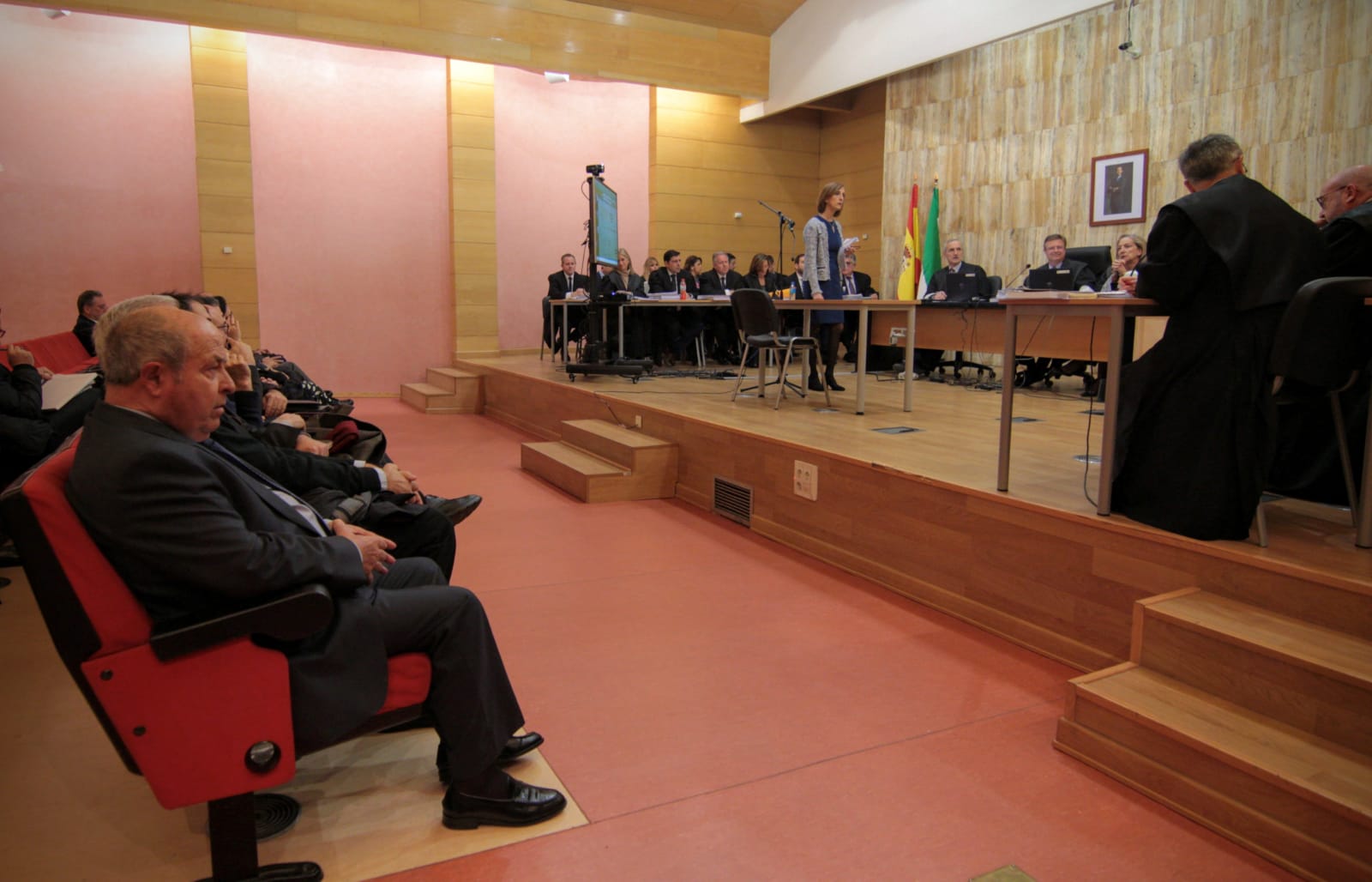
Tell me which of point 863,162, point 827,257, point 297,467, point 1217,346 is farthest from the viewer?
point 863,162

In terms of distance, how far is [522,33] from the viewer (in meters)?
8.94

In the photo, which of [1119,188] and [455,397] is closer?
[1119,188]

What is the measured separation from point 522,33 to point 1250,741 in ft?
29.6

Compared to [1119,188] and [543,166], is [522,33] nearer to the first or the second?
[543,166]

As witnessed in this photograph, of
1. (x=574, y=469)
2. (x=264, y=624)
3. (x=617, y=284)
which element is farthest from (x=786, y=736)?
(x=617, y=284)

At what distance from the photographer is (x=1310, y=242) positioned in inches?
90.6

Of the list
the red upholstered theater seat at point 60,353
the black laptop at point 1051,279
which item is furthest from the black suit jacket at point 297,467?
the black laptop at point 1051,279

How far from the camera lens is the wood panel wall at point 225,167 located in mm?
8438

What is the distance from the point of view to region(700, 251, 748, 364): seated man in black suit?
9.48 m

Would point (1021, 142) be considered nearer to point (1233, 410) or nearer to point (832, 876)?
point (1233, 410)

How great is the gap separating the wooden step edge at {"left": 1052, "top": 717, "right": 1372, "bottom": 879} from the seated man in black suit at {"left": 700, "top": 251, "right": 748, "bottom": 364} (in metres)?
7.63

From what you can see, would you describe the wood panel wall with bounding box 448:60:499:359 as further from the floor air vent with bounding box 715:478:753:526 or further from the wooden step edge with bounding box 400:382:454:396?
the floor air vent with bounding box 715:478:753:526

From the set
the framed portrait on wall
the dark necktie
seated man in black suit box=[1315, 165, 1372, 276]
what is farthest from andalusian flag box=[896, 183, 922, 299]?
the dark necktie

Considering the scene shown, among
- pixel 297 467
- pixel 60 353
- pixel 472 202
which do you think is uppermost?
pixel 472 202
